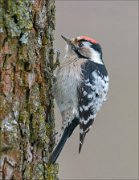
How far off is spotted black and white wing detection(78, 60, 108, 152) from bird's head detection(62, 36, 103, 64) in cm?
16

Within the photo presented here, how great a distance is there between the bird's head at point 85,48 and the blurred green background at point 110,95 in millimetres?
2617

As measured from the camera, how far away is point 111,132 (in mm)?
9070

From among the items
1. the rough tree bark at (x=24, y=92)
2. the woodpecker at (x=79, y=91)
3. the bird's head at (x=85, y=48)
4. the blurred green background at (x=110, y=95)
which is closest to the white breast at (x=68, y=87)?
the woodpecker at (x=79, y=91)

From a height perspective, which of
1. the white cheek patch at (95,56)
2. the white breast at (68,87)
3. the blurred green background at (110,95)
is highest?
the white cheek patch at (95,56)

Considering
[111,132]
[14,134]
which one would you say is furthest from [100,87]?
[111,132]

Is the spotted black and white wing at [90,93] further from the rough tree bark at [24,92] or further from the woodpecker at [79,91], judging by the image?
the rough tree bark at [24,92]

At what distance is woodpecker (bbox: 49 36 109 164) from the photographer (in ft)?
16.6

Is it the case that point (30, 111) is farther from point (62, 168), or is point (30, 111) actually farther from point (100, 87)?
point (62, 168)

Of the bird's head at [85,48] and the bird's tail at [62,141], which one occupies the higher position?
the bird's head at [85,48]

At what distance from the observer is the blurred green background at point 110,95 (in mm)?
8492

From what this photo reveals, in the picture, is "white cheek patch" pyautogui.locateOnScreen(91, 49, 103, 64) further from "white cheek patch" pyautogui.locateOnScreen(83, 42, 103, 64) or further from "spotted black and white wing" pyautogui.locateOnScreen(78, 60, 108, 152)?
"spotted black and white wing" pyautogui.locateOnScreen(78, 60, 108, 152)

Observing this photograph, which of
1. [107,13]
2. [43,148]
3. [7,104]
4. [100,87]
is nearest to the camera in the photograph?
[7,104]

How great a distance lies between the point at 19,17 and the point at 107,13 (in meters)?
6.27

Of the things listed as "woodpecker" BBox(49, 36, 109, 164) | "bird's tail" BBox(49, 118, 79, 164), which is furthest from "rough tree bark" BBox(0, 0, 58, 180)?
"woodpecker" BBox(49, 36, 109, 164)
